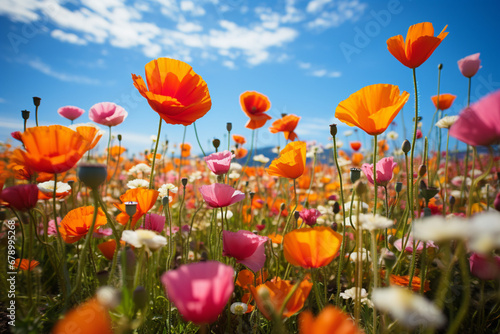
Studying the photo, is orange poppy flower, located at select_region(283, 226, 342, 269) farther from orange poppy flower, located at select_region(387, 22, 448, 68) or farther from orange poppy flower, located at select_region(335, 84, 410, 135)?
orange poppy flower, located at select_region(387, 22, 448, 68)

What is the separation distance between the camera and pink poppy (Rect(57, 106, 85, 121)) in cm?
154

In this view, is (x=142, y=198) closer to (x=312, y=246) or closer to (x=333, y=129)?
(x=312, y=246)

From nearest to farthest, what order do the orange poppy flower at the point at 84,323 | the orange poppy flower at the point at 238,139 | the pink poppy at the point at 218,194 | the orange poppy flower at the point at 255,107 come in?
the orange poppy flower at the point at 84,323, the pink poppy at the point at 218,194, the orange poppy flower at the point at 255,107, the orange poppy flower at the point at 238,139

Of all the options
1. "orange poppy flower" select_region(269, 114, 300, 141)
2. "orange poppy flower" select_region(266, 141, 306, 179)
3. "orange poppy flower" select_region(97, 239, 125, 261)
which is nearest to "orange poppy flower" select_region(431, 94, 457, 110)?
"orange poppy flower" select_region(269, 114, 300, 141)

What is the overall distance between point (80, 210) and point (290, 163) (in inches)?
31.5

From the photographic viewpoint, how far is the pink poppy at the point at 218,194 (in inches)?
38.9

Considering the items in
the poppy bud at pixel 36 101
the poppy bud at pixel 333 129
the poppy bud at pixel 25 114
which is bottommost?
the poppy bud at pixel 333 129

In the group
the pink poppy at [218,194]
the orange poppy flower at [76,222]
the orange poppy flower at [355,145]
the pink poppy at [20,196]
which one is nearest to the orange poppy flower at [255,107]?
the pink poppy at [218,194]

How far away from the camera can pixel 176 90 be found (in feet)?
3.38

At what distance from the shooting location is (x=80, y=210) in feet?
3.28

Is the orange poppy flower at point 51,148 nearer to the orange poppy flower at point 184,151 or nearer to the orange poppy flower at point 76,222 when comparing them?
the orange poppy flower at point 76,222

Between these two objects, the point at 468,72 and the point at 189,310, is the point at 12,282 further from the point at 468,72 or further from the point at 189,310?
the point at 468,72

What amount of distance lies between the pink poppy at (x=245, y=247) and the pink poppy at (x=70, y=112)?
1.23 meters

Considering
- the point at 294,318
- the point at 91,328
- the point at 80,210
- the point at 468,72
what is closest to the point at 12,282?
the point at 80,210
